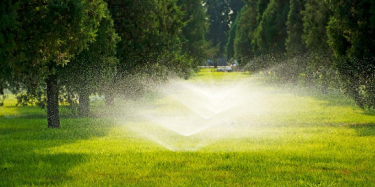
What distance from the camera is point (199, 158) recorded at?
31.9 feet

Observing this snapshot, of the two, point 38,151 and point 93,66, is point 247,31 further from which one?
point 38,151

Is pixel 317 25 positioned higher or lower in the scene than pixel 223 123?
higher

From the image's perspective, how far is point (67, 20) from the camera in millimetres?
11484

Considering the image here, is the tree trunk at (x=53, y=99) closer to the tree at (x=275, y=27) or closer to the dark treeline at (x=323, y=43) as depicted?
the dark treeline at (x=323, y=43)

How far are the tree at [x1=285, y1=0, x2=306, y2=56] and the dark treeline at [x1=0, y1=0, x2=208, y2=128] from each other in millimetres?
9960

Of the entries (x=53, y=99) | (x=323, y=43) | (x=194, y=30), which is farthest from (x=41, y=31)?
(x=194, y=30)

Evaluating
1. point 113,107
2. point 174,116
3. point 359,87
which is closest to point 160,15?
point 113,107

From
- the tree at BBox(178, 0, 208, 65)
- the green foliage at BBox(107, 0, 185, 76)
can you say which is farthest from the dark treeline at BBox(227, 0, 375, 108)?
the green foliage at BBox(107, 0, 185, 76)

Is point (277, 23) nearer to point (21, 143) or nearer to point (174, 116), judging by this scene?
point (174, 116)

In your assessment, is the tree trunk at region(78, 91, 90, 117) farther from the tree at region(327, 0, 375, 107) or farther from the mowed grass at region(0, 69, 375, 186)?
the tree at region(327, 0, 375, 107)

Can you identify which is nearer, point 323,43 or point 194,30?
point 323,43

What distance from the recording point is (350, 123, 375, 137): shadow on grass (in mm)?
13645

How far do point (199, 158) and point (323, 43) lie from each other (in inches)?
807

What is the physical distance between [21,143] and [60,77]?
14.6ft
